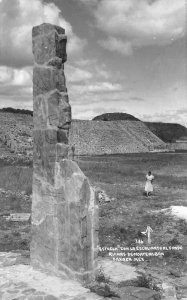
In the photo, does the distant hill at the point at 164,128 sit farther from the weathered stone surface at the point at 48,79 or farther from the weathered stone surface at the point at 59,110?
the weathered stone surface at the point at 59,110

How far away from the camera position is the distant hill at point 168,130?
96625 millimetres

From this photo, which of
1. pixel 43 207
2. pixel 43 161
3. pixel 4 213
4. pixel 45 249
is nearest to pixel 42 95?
pixel 43 161

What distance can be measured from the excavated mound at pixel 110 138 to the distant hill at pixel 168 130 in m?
20.3

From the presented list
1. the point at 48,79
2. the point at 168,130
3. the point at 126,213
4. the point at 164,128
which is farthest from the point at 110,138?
the point at 48,79

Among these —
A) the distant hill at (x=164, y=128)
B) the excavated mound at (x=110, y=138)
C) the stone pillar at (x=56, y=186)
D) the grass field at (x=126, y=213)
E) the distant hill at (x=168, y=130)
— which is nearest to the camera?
the stone pillar at (x=56, y=186)

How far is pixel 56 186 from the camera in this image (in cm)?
639

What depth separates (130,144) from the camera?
65.0 metres

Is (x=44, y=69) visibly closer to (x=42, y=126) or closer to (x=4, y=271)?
(x=42, y=126)

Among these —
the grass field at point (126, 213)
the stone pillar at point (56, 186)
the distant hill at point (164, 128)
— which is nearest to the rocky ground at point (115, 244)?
the grass field at point (126, 213)

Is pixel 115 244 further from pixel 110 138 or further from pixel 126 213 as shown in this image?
pixel 110 138

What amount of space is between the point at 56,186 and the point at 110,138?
56806 mm

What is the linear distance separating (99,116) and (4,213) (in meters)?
87.9

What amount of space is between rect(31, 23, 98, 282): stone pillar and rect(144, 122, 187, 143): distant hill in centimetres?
9008

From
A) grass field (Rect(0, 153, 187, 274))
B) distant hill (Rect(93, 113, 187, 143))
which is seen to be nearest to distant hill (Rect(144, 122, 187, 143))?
distant hill (Rect(93, 113, 187, 143))
